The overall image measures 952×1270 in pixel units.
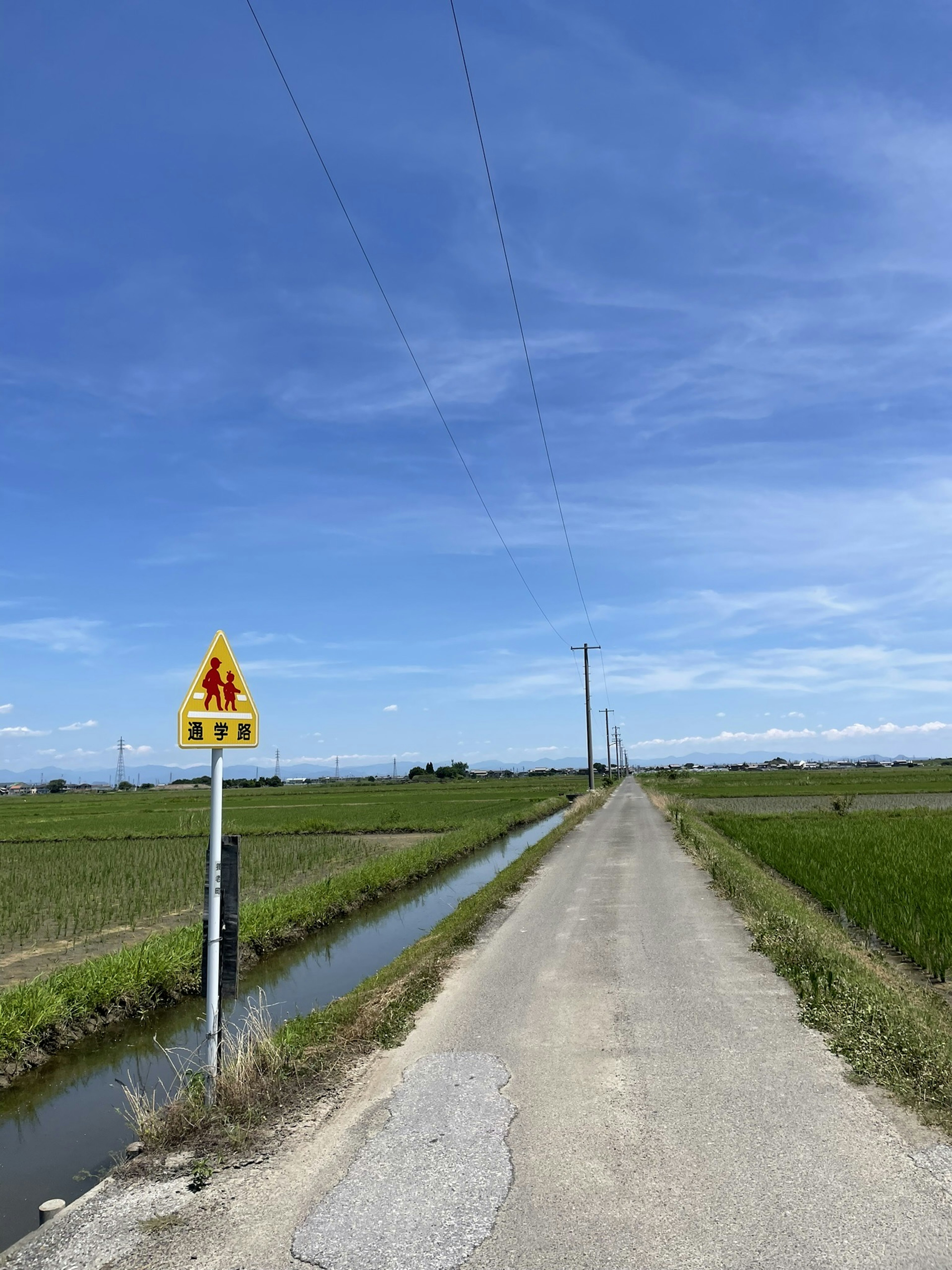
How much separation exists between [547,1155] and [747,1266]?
1.44m

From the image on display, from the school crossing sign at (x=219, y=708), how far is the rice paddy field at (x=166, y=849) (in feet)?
26.7

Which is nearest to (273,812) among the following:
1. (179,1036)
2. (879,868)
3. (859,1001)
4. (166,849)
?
(166,849)

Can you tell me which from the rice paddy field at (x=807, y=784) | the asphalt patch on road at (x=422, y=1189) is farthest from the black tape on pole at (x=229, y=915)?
the rice paddy field at (x=807, y=784)

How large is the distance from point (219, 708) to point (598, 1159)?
12.8ft

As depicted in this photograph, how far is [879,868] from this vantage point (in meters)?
17.4

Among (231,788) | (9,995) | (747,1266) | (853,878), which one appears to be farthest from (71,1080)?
(231,788)

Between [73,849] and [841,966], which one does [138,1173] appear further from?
[73,849]

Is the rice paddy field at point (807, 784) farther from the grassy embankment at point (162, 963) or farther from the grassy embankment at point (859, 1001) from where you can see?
the grassy embankment at point (859, 1001)

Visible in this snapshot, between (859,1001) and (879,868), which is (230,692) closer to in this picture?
(859,1001)

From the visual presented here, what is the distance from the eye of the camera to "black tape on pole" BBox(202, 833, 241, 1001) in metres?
5.81

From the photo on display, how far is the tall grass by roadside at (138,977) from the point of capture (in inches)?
349

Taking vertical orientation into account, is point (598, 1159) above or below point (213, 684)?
below

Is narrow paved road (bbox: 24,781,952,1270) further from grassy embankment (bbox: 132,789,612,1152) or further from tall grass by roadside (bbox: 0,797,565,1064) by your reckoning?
tall grass by roadside (bbox: 0,797,565,1064)

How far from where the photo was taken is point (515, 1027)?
7.46m
